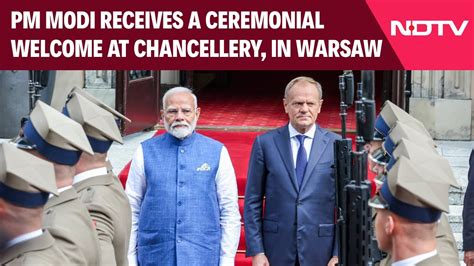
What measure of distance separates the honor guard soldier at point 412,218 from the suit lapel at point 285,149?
118 inches

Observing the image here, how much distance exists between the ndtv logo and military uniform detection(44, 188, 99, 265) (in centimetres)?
687

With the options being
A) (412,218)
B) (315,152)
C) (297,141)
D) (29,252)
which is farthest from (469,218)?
(29,252)

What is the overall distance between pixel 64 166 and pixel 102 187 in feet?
2.56

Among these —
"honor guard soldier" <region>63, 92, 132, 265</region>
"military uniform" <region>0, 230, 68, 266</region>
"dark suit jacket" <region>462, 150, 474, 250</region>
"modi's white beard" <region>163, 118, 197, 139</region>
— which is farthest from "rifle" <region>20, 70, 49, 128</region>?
"military uniform" <region>0, 230, 68, 266</region>

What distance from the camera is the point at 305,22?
11273 millimetres

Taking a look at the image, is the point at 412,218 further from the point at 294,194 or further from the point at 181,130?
the point at 181,130

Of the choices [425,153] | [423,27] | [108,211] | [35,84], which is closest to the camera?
[425,153]

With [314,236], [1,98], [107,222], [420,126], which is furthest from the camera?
[1,98]

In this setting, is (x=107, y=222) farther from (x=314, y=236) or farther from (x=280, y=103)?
(x=280, y=103)

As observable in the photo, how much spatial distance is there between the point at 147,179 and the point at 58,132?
2.17m

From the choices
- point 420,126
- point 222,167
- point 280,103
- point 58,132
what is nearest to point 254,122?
point 280,103

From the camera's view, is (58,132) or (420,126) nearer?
(58,132)

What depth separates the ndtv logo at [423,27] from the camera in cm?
1168

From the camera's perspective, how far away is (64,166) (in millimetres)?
5125
